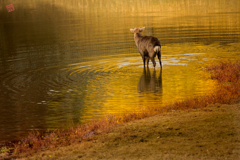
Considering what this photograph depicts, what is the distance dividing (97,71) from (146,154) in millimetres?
14256

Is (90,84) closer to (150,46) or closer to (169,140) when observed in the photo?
(150,46)

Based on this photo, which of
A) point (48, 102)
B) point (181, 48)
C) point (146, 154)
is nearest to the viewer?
point (146, 154)

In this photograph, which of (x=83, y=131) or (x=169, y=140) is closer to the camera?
(x=169, y=140)

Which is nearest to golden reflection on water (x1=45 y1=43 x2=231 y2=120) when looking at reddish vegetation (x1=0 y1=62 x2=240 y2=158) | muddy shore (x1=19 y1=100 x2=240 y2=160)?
reddish vegetation (x1=0 y1=62 x2=240 y2=158)

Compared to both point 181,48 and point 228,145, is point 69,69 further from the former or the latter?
point 228,145

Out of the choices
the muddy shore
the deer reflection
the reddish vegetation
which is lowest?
the deer reflection

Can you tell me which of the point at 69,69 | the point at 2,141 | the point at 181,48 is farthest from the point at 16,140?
the point at 181,48

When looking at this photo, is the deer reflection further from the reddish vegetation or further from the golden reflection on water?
the reddish vegetation

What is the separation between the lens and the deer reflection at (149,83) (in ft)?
55.2

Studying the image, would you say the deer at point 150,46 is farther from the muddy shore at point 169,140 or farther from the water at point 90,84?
the muddy shore at point 169,140

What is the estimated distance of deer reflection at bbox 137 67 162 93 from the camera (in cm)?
1683

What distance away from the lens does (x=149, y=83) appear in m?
18.0

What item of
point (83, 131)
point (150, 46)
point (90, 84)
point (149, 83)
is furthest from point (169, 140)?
point (150, 46)

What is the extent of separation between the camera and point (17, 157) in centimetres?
870
